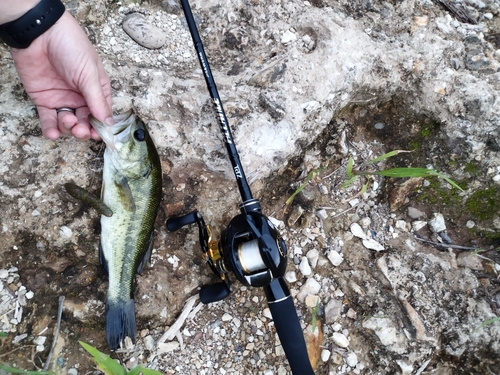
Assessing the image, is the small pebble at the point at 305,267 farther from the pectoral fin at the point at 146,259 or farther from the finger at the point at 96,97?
the finger at the point at 96,97

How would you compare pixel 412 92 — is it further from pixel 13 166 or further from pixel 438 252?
pixel 13 166

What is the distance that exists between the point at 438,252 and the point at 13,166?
305cm

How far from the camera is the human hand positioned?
8.50ft

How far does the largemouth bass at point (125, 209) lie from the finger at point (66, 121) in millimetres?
123

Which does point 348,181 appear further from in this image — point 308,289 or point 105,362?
point 105,362

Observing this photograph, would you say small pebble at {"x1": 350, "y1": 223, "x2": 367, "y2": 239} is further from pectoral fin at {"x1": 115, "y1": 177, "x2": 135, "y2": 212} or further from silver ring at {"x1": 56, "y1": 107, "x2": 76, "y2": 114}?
silver ring at {"x1": 56, "y1": 107, "x2": 76, "y2": 114}

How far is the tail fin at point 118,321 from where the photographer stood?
8.59 ft

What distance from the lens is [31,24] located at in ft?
8.54

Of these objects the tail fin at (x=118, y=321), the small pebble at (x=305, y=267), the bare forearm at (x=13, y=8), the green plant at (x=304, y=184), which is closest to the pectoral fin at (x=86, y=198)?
the tail fin at (x=118, y=321)

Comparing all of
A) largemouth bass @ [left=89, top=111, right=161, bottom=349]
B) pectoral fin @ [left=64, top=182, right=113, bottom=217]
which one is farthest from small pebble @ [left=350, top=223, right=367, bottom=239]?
pectoral fin @ [left=64, top=182, right=113, bottom=217]

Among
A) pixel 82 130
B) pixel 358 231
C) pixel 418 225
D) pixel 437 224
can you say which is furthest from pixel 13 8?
pixel 437 224

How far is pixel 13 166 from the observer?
270 cm

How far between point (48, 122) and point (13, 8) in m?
0.73

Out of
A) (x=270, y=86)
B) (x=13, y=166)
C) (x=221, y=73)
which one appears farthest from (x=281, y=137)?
(x=13, y=166)
